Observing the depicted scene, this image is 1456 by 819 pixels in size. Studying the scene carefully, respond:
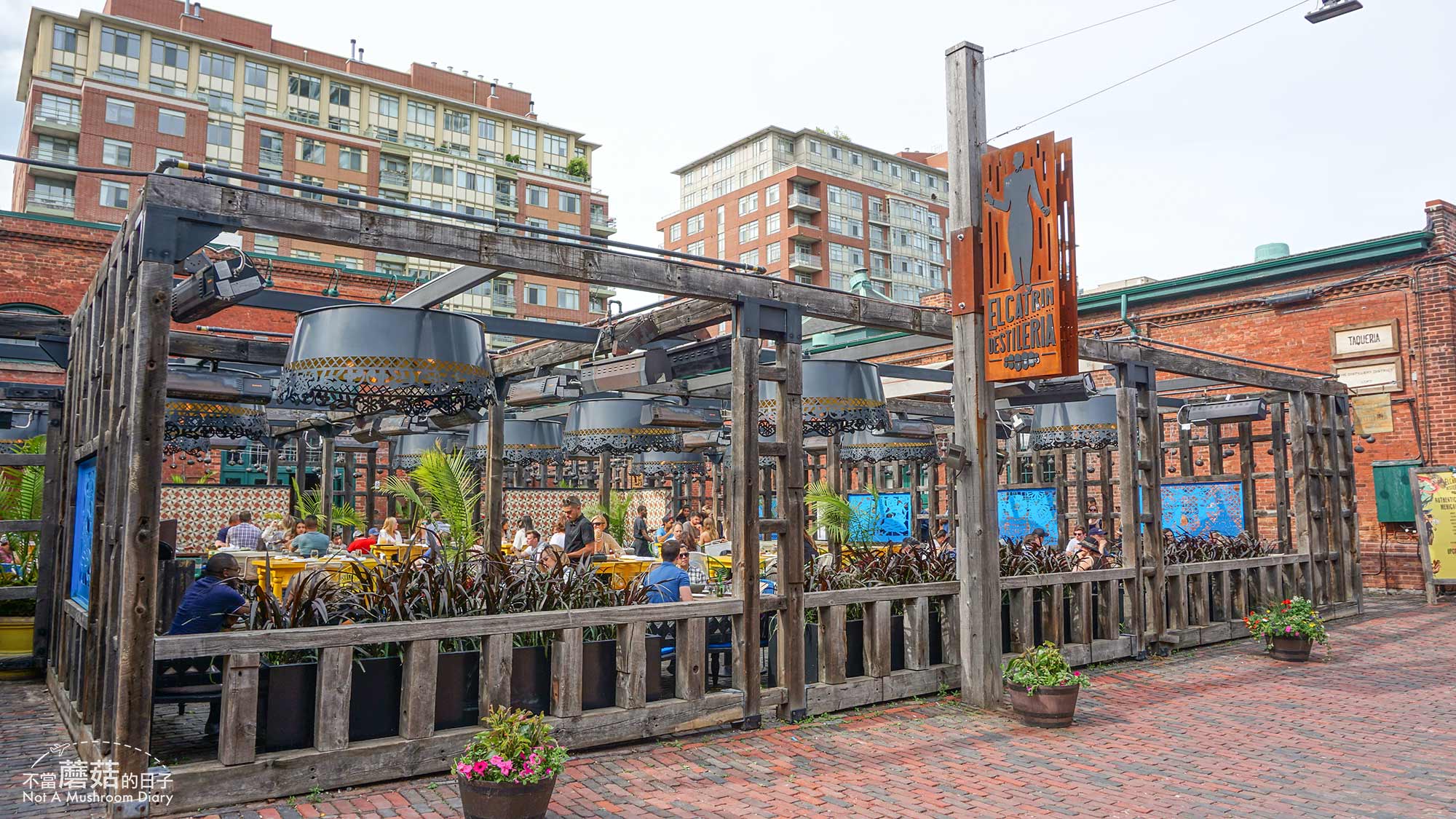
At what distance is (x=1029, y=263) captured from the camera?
7.52 metres

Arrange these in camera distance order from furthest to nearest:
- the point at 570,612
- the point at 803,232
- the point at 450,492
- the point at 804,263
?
the point at 804,263
the point at 803,232
the point at 450,492
the point at 570,612

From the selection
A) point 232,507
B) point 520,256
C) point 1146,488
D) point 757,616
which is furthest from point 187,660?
point 232,507

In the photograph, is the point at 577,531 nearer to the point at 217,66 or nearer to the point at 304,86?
the point at 217,66

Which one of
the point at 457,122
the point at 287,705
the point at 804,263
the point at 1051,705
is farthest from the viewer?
the point at 804,263

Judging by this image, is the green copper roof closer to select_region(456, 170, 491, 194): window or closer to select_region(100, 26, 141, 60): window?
select_region(456, 170, 491, 194): window

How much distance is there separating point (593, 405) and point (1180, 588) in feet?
22.3

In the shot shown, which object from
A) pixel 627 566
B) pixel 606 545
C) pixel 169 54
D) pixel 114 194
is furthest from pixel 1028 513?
→ pixel 169 54

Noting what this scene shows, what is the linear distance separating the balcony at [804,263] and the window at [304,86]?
29.3 metres

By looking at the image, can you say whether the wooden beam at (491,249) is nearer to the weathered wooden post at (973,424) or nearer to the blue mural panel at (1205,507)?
the weathered wooden post at (973,424)

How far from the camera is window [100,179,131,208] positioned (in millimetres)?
42875

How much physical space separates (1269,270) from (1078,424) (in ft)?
30.0

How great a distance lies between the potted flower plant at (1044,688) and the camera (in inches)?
279

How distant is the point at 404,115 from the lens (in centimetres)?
5572

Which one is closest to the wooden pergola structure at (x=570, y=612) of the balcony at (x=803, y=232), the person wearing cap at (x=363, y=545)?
the person wearing cap at (x=363, y=545)
